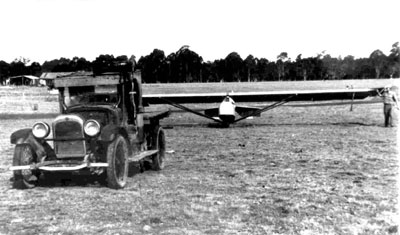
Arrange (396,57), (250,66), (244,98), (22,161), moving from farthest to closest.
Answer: (250,66)
(244,98)
(396,57)
(22,161)

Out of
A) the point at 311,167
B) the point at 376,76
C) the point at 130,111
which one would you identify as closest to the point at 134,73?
the point at 130,111

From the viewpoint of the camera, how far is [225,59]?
162 metres

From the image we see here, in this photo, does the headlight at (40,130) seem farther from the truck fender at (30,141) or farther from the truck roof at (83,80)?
the truck roof at (83,80)

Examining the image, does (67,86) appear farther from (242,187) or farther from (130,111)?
(242,187)

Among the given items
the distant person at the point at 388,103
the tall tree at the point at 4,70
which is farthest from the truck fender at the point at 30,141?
the tall tree at the point at 4,70

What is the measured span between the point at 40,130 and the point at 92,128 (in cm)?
97

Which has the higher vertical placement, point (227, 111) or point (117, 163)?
point (117, 163)

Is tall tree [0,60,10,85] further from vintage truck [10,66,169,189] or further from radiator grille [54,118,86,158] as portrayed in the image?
radiator grille [54,118,86,158]

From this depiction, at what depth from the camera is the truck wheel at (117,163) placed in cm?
745

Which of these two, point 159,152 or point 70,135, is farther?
point 159,152

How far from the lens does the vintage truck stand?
7.55 metres

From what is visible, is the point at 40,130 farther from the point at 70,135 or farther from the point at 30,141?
the point at 70,135

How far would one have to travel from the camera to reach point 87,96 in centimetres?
875

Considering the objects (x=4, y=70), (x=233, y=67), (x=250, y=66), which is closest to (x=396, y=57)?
(x=233, y=67)
